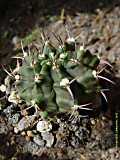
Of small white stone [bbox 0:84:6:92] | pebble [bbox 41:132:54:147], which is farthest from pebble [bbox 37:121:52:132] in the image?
small white stone [bbox 0:84:6:92]

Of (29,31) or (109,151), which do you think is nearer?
(109,151)

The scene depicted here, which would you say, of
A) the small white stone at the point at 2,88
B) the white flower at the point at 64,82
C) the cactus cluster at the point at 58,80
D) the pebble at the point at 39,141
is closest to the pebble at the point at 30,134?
the pebble at the point at 39,141

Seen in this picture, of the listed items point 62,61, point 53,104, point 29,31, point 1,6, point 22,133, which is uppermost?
point 1,6

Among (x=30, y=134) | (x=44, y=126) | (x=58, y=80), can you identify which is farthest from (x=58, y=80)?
(x=30, y=134)

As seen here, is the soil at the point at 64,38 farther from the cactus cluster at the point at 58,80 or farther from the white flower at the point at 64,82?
the white flower at the point at 64,82

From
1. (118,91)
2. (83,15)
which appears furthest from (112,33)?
(118,91)

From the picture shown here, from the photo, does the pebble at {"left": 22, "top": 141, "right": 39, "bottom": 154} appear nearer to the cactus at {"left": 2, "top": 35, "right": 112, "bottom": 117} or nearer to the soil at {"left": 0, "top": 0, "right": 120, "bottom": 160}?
the soil at {"left": 0, "top": 0, "right": 120, "bottom": 160}

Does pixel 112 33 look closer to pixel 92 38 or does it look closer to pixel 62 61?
pixel 92 38
